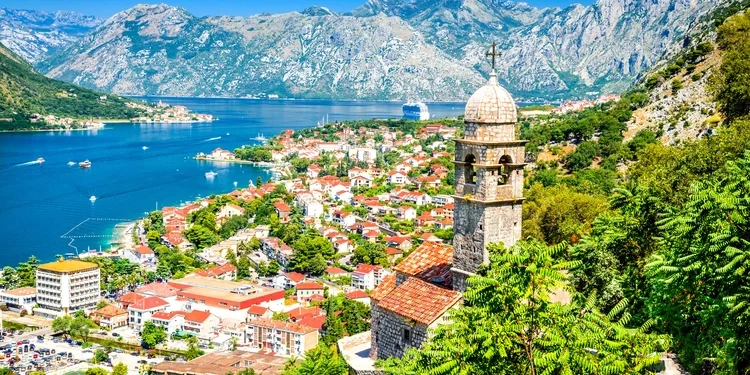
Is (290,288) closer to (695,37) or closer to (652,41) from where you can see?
(695,37)

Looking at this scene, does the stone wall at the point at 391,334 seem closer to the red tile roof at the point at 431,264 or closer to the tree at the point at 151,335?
the red tile roof at the point at 431,264

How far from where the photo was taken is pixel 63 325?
30.2 m

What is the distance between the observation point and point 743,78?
57.5ft

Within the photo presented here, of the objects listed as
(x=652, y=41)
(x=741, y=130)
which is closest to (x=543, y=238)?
(x=741, y=130)

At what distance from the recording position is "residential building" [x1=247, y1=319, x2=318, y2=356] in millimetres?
26938

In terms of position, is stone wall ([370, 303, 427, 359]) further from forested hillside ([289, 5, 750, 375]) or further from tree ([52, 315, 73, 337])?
tree ([52, 315, 73, 337])

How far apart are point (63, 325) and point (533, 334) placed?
28581mm

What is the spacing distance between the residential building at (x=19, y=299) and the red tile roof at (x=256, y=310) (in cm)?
1145

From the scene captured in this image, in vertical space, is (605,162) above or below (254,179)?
above

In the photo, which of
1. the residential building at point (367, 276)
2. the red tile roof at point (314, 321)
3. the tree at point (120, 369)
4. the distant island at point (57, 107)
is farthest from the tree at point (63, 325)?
the distant island at point (57, 107)

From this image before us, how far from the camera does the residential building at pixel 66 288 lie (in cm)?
3269

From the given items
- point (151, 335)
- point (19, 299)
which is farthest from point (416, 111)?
point (151, 335)

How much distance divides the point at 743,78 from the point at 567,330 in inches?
567

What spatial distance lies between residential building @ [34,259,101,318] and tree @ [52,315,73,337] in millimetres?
2484
